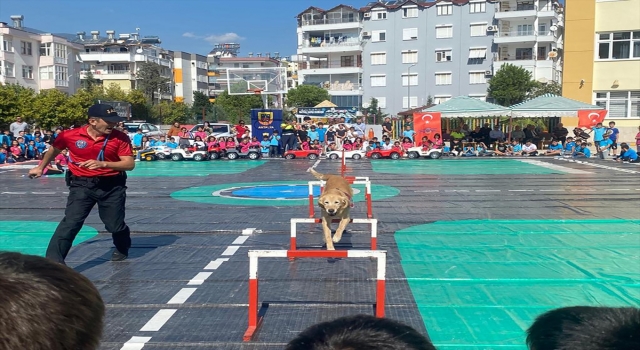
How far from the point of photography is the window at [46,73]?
2539 inches

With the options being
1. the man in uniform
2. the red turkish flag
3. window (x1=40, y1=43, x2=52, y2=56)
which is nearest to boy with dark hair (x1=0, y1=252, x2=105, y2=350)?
the man in uniform

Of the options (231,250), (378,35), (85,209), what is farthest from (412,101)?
(85,209)

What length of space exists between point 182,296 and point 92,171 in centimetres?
193

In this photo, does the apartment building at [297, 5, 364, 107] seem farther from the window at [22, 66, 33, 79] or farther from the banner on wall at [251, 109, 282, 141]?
the banner on wall at [251, 109, 282, 141]

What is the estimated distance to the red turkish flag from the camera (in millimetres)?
26391

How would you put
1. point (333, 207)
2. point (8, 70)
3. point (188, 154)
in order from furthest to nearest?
point (8, 70)
point (188, 154)
point (333, 207)

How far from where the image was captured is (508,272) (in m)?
6.60

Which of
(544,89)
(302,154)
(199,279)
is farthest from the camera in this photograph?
(544,89)

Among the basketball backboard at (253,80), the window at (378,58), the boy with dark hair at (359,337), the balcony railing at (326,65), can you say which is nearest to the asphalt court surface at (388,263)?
the boy with dark hair at (359,337)

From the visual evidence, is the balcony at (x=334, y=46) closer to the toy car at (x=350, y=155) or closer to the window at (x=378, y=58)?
the window at (x=378, y=58)

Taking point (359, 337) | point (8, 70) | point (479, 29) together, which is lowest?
point (359, 337)

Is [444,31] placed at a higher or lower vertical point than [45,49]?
higher

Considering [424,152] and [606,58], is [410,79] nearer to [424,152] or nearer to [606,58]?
[606,58]

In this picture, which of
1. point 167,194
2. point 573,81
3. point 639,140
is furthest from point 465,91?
point 167,194
